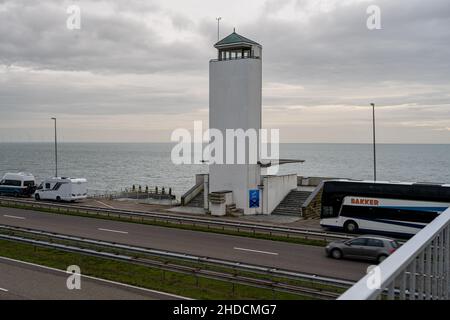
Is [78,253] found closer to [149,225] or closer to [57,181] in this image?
[149,225]

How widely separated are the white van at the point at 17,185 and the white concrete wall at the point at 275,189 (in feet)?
80.3

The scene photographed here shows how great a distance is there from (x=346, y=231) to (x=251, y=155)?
1010cm

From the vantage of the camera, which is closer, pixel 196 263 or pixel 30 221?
pixel 196 263

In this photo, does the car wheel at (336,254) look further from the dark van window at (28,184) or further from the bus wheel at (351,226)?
the dark van window at (28,184)

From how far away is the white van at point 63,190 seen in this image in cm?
4228

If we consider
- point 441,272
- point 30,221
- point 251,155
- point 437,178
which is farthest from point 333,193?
point 437,178

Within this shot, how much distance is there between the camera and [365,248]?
20.4 m

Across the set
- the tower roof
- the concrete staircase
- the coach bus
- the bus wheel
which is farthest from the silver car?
the tower roof

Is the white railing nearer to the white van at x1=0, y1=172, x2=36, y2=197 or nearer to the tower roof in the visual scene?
the tower roof

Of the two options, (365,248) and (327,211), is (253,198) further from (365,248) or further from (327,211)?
(365,248)

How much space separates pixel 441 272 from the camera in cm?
460

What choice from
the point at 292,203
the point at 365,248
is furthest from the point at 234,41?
the point at 365,248

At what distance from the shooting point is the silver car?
20000 millimetres

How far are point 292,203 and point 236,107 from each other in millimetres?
8667
